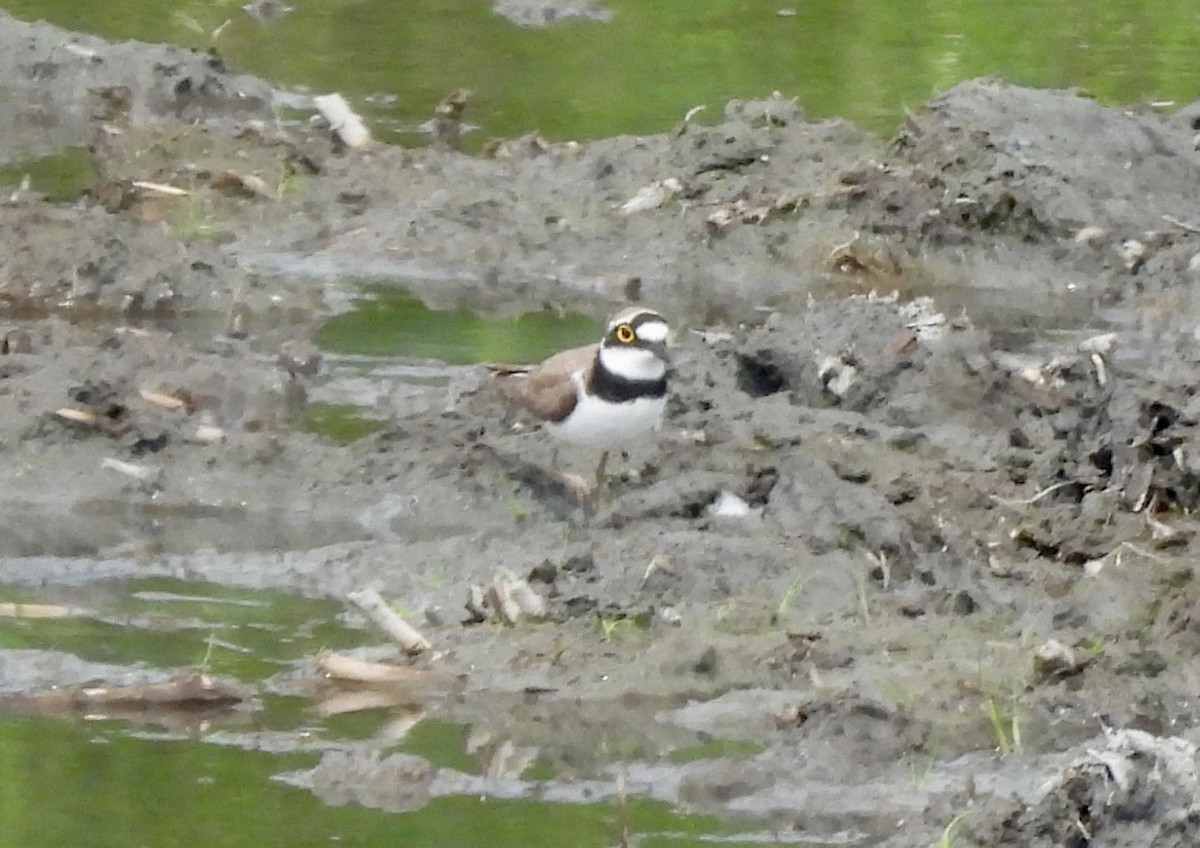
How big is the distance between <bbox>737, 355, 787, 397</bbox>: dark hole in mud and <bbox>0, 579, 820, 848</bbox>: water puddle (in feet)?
10.2

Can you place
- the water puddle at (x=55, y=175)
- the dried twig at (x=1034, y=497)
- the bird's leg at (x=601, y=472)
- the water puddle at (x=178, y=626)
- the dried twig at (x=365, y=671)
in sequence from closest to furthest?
the dried twig at (x=365, y=671)
the water puddle at (x=178, y=626)
the dried twig at (x=1034, y=497)
the bird's leg at (x=601, y=472)
the water puddle at (x=55, y=175)

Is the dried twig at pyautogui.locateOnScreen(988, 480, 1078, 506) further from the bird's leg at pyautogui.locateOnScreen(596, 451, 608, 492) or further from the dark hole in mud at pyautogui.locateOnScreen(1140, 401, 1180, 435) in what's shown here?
the bird's leg at pyautogui.locateOnScreen(596, 451, 608, 492)

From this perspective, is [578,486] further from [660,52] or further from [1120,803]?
[660,52]

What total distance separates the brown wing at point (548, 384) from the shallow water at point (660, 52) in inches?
244

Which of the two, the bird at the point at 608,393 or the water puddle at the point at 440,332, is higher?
the bird at the point at 608,393

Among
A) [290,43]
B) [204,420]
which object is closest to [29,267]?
[204,420]

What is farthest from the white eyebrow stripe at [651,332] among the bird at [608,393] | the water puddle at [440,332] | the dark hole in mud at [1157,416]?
the water puddle at [440,332]

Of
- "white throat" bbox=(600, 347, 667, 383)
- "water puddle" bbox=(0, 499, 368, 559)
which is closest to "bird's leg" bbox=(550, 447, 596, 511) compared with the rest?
"white throat" bbox=(600, 347, 667, 383)

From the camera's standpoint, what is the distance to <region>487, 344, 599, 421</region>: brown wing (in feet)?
30.3

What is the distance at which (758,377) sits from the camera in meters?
10.4

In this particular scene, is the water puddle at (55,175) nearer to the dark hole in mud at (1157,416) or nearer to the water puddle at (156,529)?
→ the water puddle at (156,529)

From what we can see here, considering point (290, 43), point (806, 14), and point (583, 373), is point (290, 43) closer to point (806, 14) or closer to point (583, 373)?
point (806, 14)

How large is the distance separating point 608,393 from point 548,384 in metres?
0.43

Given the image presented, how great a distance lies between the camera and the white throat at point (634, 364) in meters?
9.12
